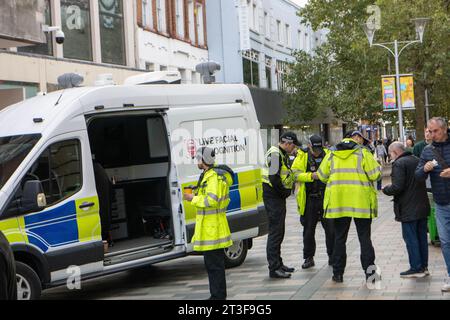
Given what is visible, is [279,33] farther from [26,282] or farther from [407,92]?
[26,282]

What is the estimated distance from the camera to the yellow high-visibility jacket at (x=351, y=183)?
10.1 meters

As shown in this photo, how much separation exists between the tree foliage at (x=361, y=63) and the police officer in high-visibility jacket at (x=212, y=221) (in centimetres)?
2705

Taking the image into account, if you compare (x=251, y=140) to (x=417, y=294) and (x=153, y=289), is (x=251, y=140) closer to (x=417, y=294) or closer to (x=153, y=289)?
(x=153, y=289)

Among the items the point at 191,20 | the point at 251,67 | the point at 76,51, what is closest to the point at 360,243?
the point at 76,51

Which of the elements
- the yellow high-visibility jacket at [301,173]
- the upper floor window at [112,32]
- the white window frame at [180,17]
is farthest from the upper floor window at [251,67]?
the yellow high-visibility jacket at [301,173]

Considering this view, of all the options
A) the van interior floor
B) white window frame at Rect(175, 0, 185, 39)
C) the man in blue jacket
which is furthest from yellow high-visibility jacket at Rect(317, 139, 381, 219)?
white window frame at Rect(175, 0, 185, 39)

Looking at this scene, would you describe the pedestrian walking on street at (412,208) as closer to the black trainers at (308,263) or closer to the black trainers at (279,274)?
the black trainers at (279,274)

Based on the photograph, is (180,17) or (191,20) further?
(191,20)

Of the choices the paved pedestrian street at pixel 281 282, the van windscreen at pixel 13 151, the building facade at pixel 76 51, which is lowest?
the paved pedestrian street at pixel 281 282

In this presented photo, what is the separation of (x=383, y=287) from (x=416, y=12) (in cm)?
2667

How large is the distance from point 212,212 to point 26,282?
204 centimetres

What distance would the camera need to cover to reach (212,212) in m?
9.08

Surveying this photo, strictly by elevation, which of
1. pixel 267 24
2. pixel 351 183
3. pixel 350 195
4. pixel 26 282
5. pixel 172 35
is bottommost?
pixel 26 282

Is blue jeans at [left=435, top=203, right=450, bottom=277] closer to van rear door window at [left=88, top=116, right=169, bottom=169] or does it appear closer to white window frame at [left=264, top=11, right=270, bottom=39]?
van rear door window at [left=88, top=116, right=169, bottom=169]
